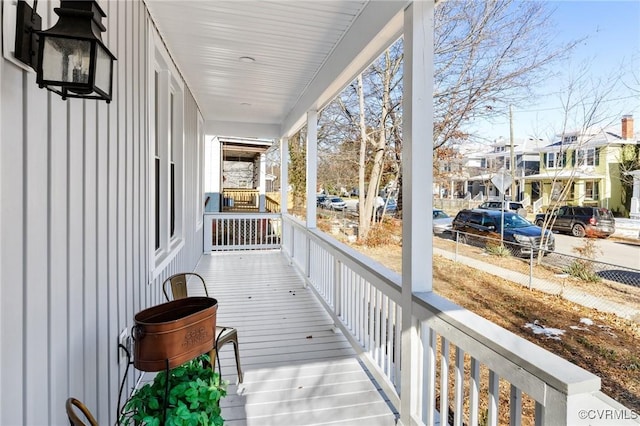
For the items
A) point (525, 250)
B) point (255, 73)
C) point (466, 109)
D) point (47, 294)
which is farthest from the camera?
point (255, 73)

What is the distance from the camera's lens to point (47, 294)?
1.33 metres

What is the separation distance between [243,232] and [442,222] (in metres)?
6.72

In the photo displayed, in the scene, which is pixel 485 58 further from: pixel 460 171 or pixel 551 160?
pixel 551 160

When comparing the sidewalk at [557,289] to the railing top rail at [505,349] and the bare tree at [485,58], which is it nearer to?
the railing top rail at [505,349]

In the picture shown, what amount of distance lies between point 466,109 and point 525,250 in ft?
8.07

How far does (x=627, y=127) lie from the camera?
1.46m

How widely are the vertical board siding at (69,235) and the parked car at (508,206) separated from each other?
7.00 ft

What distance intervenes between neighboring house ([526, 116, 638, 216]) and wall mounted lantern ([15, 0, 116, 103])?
196 centimetres

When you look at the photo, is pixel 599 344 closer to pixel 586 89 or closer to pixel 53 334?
pixel 586 89

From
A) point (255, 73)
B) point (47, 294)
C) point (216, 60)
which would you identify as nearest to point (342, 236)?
point (255, 73)

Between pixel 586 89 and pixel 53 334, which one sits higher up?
pixel 586 89

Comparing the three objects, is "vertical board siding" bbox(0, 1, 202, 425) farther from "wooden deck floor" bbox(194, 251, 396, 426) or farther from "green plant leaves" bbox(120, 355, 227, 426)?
"wooden deck floor" bbox(194, 251, 396, 426)

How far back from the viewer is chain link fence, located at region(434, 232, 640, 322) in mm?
1430

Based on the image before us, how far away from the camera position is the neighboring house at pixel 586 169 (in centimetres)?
138
